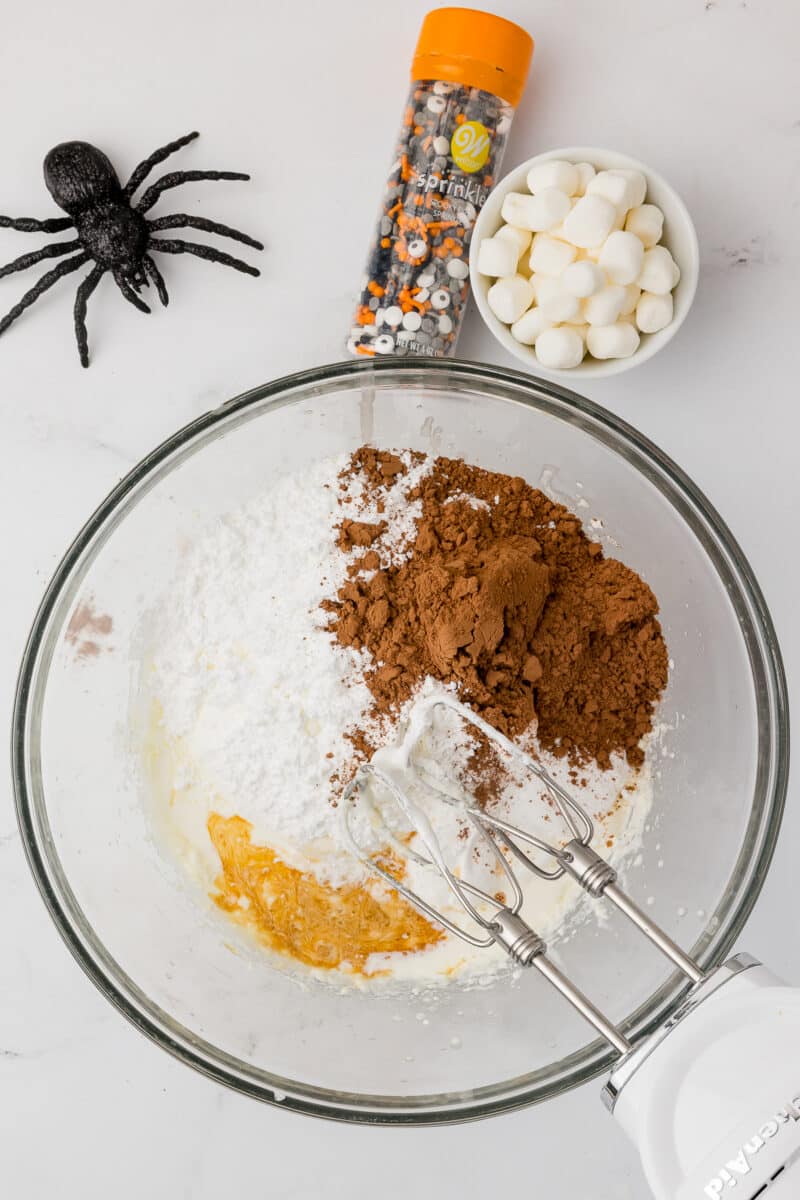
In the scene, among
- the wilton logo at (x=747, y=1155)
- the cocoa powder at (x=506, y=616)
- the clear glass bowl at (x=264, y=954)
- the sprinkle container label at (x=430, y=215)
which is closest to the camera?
the wilton logo at (x=747, y=1155)

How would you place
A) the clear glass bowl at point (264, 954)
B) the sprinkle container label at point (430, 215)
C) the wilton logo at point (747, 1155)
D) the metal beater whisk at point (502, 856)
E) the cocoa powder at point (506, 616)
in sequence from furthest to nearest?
the sprinkle container label at point (430, 215) → the clear glass bowl at point (264, 954) → the cocoa powder at point (506, 616) → the metal beater whisk at point (502, 856) → the wilton logo at point (747, 1155)

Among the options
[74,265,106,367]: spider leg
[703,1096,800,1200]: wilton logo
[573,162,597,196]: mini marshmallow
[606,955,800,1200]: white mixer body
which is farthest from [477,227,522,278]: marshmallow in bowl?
[703,1096,800,1200]: wilton logo

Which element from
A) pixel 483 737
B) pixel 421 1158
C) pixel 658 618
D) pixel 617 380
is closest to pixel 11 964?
pixel 421 1158

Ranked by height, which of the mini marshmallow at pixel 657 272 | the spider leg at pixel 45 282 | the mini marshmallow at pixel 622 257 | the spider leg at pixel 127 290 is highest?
the mini marshmallow at pixel 657 272

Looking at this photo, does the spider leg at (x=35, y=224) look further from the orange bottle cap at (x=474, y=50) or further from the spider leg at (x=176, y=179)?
the orange bottle cap at (x=474, y=50)

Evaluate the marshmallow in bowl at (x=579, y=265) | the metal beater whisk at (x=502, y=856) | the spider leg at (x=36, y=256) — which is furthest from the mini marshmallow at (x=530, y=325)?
the spider leg at (x=36, y=256)

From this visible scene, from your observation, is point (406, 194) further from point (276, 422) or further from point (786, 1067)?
point (786, 1067)

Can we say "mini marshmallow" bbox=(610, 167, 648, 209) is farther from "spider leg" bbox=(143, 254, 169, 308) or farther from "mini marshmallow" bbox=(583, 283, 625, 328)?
"spider leg" bbox=(143, 254, 169, 308)

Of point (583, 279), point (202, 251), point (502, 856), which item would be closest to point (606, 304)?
point (583, 279)
